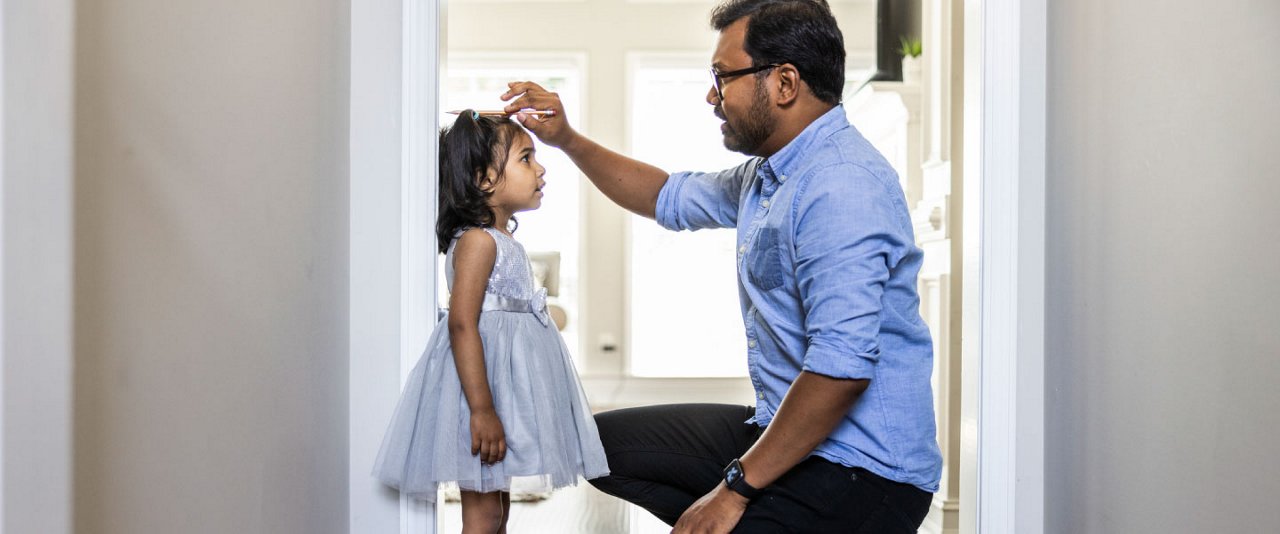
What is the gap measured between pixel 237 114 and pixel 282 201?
189 mm

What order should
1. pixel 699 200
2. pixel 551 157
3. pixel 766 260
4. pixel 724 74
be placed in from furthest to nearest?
pixel 551 157 < pixel 699 200 < pixel 724 74 < pixel 766 260

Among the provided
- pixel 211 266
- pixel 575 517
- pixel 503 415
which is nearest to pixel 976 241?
pixel 503 415

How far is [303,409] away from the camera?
5.12 feet

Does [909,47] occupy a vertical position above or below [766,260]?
above

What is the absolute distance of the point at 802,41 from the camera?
5.13 feet

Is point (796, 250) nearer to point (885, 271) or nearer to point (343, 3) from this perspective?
point (885, 271)

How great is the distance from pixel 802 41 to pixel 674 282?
14.0 feet

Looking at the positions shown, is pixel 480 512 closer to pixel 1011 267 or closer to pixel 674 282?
pixel 1011 267

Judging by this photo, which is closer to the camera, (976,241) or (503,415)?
(503,415)

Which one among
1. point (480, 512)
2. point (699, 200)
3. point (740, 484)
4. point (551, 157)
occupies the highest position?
point (551, 157)

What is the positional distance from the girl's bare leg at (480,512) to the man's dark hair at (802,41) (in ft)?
2.88

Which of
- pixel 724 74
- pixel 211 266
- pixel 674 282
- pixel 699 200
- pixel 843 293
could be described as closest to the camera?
pixel 211 266

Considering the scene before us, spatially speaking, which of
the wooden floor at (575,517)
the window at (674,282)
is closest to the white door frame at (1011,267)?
the wooden floor at (575,517)

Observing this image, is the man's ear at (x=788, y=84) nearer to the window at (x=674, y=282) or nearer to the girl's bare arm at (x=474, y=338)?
the girl's bare arm at (x=474, y=338)
